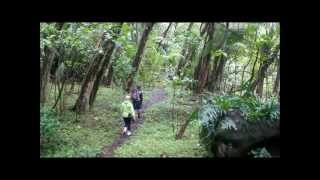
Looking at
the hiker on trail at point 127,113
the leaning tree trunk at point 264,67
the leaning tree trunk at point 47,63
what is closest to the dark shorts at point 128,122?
the hiker on trail at point 127,113

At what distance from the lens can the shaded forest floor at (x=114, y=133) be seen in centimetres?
493

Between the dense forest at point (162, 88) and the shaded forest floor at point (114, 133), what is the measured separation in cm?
1

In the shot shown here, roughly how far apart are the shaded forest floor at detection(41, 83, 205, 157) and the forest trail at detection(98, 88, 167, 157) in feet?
0.13

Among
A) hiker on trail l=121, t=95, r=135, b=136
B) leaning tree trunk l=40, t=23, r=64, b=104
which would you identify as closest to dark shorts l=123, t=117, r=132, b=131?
hiker on trail l=121, t=95, r=135, b=136

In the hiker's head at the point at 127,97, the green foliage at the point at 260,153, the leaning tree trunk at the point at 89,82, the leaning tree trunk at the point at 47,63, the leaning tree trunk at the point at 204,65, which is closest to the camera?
the green foliage at the point at 260,153

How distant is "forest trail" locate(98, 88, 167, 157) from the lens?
5047 millimetres

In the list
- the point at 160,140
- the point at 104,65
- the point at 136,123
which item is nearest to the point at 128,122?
the point at 136,123

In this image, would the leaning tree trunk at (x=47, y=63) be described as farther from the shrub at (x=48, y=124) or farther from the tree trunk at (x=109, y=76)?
the tree trunk at (x=109, y=76)

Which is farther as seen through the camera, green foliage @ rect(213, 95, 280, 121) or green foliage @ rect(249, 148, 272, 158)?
green foliage @ rect(213, 95, 280, 121)

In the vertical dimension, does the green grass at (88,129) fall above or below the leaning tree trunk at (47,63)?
below

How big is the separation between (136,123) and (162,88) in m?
1.02

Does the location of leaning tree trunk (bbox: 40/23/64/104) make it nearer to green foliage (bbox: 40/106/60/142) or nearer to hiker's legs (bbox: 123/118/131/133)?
green foliage (bbox: 40/106/60/142)

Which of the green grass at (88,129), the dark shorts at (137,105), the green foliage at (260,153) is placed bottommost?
the green foliage at (260,153)
